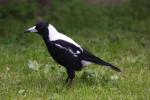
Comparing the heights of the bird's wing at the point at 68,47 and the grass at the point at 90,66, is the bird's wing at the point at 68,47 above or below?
above

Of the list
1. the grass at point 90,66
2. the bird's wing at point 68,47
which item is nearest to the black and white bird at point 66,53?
the bird's wing at point 68,47

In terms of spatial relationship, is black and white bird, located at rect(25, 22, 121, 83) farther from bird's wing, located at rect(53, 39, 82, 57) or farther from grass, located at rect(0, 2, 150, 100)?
grass, located at rect(0, 2, 150, 100)

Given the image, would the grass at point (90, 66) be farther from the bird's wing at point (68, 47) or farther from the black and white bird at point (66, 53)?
the bird's wing at point (68, 47)

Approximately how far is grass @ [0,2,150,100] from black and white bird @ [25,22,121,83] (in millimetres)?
287

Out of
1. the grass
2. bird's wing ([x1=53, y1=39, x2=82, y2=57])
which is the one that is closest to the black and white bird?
bird's wing ([x1=53, y1=39, x2=82, y2=57])

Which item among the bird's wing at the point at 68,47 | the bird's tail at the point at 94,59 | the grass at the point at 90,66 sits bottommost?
the grass at the point at 90,66

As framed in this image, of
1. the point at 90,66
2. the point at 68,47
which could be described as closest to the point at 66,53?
the point at 68,47

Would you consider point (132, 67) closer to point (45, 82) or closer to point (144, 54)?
point (144, 54)

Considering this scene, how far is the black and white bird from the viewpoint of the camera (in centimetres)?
754

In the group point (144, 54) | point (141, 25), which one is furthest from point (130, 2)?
point (144, 54)

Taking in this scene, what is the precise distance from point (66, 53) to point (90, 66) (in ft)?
4.84

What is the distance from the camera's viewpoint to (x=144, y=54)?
9945mm

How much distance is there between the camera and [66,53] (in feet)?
24.8

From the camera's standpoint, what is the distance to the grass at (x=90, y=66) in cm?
740
